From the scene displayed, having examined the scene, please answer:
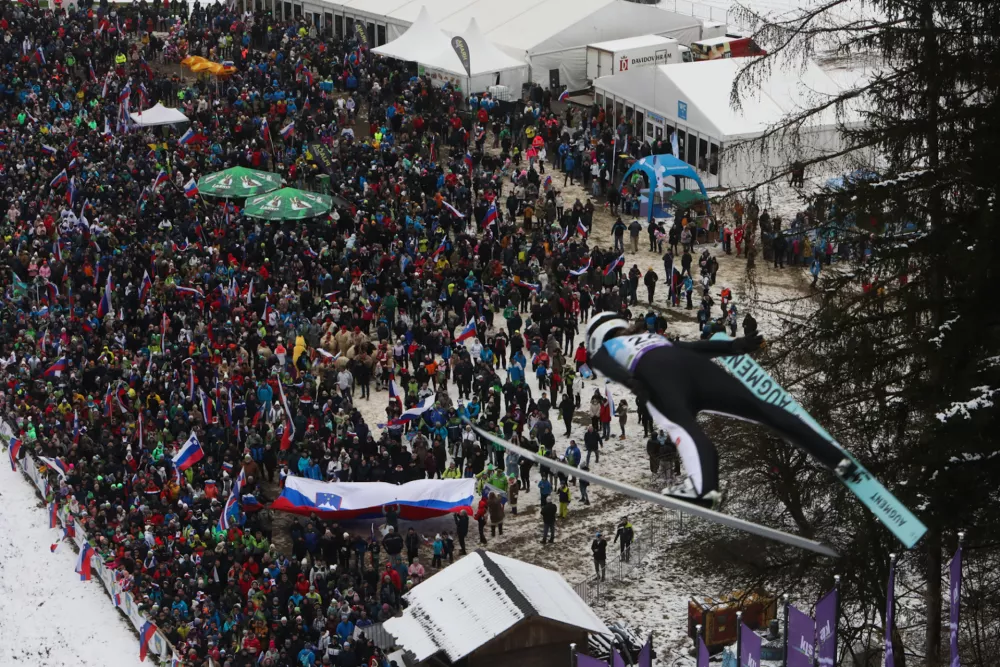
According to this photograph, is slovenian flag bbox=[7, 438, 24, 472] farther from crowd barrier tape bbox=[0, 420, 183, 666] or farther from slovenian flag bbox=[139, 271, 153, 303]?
slovenian flag bbox=[139, 271, 153, 303]

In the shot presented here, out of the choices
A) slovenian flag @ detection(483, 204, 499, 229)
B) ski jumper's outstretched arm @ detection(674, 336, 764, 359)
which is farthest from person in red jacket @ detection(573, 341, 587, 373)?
ski jumper's outstretched arm @ detection(674, 336, 764, 359)

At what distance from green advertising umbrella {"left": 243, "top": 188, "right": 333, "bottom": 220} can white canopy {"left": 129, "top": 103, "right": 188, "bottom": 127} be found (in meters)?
9.34

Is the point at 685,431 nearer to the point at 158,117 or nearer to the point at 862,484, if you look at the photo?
the point at 862,484

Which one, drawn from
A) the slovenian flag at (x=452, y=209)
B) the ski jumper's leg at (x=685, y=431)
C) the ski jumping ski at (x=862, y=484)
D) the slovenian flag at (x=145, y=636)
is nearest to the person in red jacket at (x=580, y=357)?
the slovenian flag at (x=452, y=209)

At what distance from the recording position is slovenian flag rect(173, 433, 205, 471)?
28.3m

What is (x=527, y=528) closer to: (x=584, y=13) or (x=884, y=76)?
(x=884, y=76)

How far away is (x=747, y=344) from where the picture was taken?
544 inches

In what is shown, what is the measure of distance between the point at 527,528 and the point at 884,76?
11.9m

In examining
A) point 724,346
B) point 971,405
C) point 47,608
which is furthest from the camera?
point 47,608

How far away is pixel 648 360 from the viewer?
45.9ft

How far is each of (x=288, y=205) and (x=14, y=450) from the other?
939 centimetres

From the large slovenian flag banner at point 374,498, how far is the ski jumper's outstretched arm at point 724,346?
13.1 m

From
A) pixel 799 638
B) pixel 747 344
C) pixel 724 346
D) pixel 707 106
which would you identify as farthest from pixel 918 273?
pixel 707 106

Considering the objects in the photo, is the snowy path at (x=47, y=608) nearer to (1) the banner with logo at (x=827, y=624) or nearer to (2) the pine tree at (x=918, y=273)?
(1) the banner with logo at (x=827, y=624)
